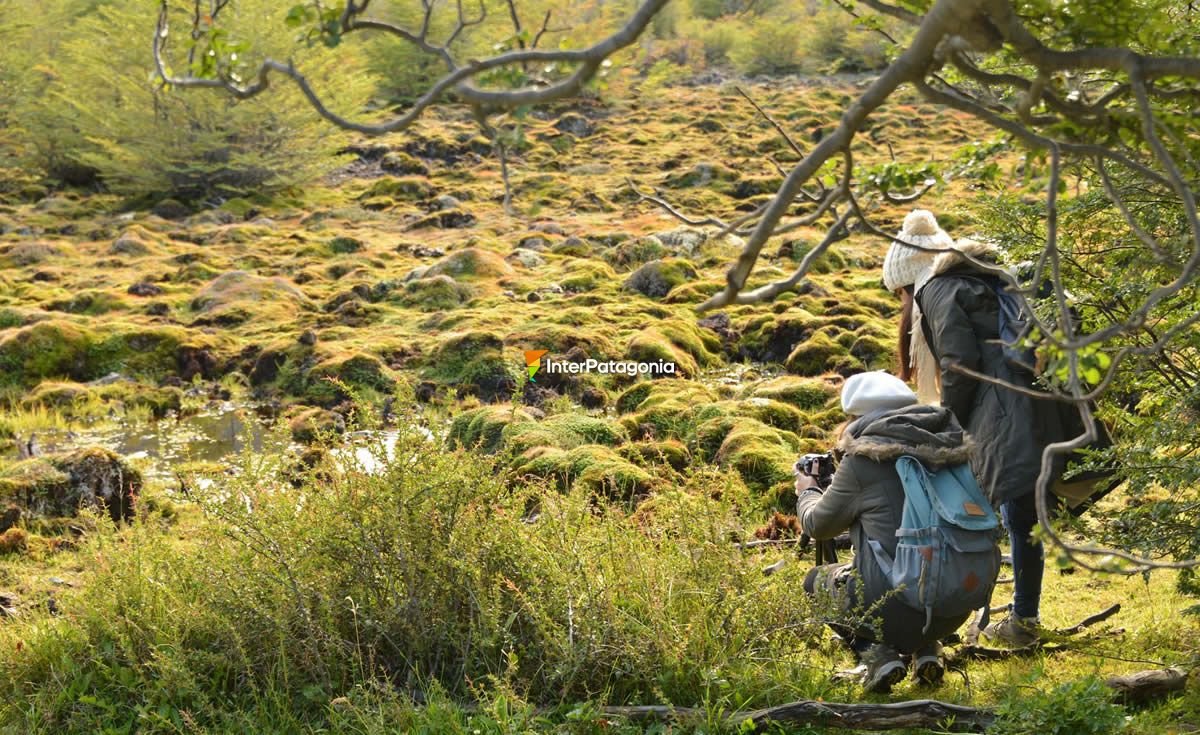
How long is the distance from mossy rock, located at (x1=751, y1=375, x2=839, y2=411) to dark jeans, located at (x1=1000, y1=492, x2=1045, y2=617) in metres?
5.38

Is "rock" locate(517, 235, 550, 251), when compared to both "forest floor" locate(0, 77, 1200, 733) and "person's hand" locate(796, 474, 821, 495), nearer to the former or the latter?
"forest floor" locate(0, 77, 1200, 733)

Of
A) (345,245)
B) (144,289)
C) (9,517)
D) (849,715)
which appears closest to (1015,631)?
(849,715)

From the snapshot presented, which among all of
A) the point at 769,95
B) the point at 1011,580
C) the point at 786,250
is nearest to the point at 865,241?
the point at 786,250

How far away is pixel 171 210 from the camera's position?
83.1 ft

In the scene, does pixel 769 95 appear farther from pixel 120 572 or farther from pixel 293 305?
pixel 120 572

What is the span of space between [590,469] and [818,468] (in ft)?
9.44

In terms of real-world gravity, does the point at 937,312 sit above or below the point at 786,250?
above

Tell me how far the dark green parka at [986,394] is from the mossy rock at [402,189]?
78.5 ft

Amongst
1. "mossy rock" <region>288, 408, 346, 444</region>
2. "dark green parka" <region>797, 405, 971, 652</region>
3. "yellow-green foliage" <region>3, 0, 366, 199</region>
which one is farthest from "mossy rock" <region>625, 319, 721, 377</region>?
"yellow-green foliage" <region>3, 0, 366, 199</region>

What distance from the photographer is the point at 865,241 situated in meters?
20.4

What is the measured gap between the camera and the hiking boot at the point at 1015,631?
13.8 ft

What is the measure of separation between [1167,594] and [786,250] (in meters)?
14.0

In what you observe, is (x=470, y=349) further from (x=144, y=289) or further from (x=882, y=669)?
(x=882, y=669)

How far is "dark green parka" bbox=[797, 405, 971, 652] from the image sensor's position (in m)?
3.64
